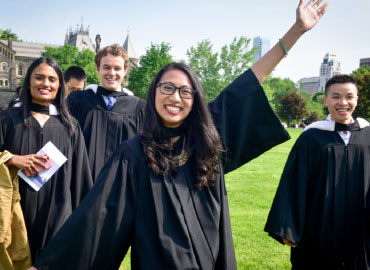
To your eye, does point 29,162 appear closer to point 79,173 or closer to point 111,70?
point 79,173

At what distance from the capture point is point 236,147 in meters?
2.22

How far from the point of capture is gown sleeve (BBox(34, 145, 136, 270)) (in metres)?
1.64

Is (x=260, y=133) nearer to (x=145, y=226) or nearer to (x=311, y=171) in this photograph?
(x=145, y=226)

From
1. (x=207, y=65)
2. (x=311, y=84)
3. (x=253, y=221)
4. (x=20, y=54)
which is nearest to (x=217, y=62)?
(x=207, y=65)

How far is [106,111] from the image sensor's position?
4.03m

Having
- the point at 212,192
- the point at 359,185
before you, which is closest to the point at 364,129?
the point at 359,185

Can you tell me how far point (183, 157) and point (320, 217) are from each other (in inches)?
83.4

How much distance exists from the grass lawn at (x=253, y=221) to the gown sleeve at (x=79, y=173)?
5.24 ft

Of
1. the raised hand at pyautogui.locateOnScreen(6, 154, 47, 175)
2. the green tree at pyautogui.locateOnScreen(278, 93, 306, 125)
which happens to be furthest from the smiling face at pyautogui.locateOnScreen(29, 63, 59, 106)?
the green tree at pyautogui.locateOnScreen(278, 93, 306, 125)

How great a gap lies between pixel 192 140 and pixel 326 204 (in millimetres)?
2036

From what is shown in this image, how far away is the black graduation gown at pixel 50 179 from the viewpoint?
2.95 metres

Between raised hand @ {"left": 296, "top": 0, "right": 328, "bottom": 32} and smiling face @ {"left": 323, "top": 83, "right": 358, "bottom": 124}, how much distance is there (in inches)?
51.9

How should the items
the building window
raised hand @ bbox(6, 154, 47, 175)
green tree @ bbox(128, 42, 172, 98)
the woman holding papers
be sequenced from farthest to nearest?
the building window < green tree @ bbox(128, 42, 172, 98) < the woman holding papers < raised hand @ bbox(6, 154, 47, 175)

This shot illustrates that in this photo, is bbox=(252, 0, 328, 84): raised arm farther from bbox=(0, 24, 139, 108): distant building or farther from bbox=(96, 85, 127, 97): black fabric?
bbox=(0, 24, 139, 108): distant building
